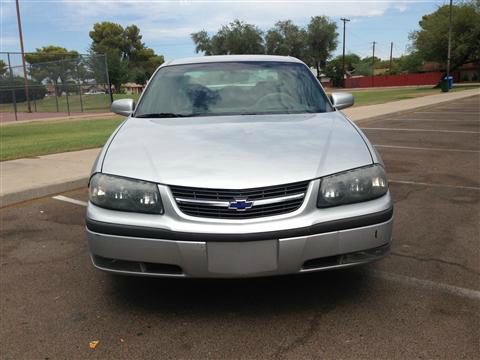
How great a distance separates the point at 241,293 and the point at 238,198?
3.00 feet

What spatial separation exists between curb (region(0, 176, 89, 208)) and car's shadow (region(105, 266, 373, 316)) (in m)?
3.10

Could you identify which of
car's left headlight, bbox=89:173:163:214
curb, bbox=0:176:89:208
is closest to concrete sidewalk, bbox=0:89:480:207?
curb, bbox=0:176:89:208

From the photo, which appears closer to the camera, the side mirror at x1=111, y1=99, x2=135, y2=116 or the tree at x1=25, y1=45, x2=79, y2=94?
the side mirror at x1=111, y1=99, x2=135, y2=116

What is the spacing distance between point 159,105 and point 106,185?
1.35 meters

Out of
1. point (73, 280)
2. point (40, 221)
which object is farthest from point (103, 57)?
point (73, 280)

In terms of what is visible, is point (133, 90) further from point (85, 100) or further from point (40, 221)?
point (40, 221)

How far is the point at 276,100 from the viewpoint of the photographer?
13.3 ft

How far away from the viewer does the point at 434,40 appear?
4656cm

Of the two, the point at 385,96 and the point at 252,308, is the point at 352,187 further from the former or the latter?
the point at 385,96

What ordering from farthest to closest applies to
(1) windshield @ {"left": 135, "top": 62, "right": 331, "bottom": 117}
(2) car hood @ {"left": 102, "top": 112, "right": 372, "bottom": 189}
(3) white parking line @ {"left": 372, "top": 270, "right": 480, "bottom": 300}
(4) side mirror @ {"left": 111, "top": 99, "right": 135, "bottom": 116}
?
1. (4) side mirror @ {"left": 111, "top": 99, "right": 135, "bottom": 116}
2. (1) windshield @ {"left": 135, "top": 62, "right": 331, "bottom": 117}
3. (3) white parking line @ {"left": 372, "top": 270, "right": 480, "bottom": 300}
4. (2) car hood @ {"left": 102, "top": 112, "right": 372, "bottom": 189}

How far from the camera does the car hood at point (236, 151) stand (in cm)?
274

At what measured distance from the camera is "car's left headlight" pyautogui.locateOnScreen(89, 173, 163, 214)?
108 inches

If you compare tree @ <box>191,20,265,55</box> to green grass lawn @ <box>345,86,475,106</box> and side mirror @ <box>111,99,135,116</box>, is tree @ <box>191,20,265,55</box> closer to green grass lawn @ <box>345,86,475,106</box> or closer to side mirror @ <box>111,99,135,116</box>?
green grass lawn @ <box>345,86,475,106</box>

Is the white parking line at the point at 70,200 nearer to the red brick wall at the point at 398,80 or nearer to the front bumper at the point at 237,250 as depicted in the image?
the front bumper at the point at 237,250
